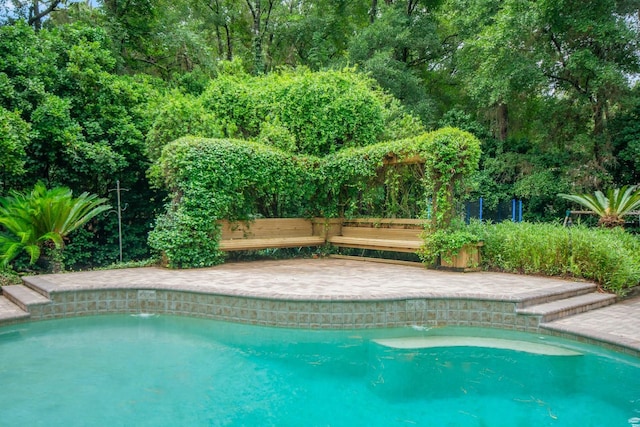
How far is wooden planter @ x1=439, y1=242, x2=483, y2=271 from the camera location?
307 inches

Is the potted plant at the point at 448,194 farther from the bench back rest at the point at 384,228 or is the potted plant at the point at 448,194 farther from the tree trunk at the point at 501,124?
the tree trunk at the point at 501,124

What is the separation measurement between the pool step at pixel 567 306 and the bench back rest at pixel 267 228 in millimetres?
5510

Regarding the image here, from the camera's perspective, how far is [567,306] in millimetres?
5609

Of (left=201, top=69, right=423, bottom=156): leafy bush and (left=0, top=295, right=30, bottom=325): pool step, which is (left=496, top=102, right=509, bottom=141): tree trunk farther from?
(left=0, top=295, right=30, bottom=325): pool step

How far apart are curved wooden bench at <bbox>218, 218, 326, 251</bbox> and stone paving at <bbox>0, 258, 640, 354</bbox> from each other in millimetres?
672

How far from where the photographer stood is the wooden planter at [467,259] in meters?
7.80

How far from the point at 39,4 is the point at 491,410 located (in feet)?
52.7

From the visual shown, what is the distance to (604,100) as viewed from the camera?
50.1 feet

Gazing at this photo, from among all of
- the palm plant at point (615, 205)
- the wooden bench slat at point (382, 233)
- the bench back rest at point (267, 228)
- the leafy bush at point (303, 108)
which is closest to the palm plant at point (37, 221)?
the bench back rest at point (267, 228)

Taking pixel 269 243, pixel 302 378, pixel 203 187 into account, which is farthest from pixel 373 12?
pixel 302 378

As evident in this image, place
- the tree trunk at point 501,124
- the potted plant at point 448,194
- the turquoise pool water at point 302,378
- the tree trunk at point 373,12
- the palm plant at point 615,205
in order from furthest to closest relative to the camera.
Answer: the tree trunk at point 373,12 → the tree trunk at point 501,124 → the palm plant at point 615,205 → the potted plant at point 448,194 → the turquoise pool water at point 302,378

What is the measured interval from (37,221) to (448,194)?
6812mm

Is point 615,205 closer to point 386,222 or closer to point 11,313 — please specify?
point 386,222

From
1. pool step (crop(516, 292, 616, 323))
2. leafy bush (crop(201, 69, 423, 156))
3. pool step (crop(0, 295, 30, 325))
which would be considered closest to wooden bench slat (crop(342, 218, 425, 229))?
leafy bush (crop(201, 69, 423, 156))
